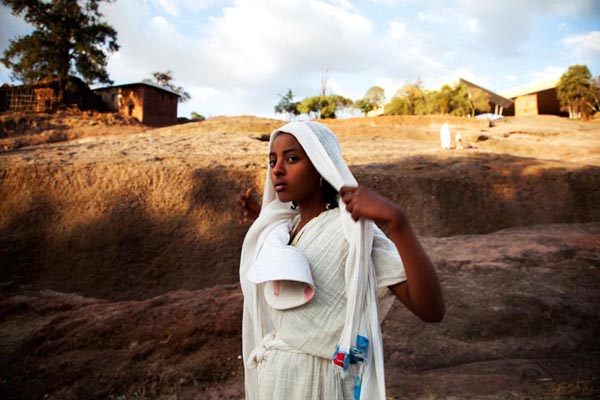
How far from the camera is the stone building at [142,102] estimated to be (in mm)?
23812

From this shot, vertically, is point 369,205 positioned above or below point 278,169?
below

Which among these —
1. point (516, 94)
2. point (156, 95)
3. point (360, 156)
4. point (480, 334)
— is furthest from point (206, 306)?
point (516, 94)

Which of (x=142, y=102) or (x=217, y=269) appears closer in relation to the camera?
(x=217, y=269)

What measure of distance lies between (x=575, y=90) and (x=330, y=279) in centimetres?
3059

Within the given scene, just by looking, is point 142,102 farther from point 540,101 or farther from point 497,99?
point 540,101

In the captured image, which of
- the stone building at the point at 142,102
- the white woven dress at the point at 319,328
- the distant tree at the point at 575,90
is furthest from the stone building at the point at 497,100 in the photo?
the white woven dress at the point at 319,328

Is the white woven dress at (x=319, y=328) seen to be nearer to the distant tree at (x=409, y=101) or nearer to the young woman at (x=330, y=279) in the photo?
the young woman at (x=330, y=279)

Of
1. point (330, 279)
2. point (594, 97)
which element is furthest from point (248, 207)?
point (594, 97)

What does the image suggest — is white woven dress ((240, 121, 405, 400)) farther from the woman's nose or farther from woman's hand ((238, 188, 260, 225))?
woman's hand ((238, 188, 260, 225))

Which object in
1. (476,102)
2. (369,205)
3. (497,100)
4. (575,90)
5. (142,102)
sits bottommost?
(369,205)

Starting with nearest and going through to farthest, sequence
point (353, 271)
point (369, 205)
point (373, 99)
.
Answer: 1. point (369, 205)
2. point (353, 271)
3. point (373, 99)

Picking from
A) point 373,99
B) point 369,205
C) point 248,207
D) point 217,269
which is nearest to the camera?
point 369,205

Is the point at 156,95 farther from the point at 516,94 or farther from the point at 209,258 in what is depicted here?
the point at 516,94

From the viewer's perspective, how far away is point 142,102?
23703mm
